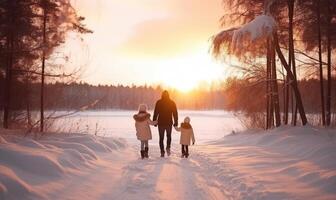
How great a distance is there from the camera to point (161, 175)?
8211 mm

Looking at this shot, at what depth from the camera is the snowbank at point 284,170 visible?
643 cm

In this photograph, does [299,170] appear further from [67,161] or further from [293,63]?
[293,63]

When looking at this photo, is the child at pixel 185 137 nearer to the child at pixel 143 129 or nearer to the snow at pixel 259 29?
the child at pixel 143 129

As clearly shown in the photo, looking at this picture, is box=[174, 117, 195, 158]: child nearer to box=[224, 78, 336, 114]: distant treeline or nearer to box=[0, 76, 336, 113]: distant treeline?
box=[0, 76, 336, 113]: distant treeline

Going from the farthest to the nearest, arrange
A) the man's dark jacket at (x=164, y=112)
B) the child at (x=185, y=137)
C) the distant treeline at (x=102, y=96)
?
the man's dark jacket at (x=164, y=112)
the child at (x=185, y=137)
the distant treeline at (x=102, y=96)

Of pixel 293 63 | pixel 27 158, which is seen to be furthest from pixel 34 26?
pixel 293 63

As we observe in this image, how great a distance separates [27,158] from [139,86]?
192416 mm

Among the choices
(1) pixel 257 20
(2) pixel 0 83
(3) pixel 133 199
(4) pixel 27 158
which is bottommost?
(3) pixel 133 199

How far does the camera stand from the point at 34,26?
54.5ft

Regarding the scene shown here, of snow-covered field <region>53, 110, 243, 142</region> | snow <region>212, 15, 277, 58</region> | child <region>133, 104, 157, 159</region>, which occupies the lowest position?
snow-covered field <region>53, 110, 243, 142</region>

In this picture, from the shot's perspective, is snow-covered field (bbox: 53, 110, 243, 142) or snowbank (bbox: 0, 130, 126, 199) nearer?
snowbank (bbox: 0, 130, 126, 199)

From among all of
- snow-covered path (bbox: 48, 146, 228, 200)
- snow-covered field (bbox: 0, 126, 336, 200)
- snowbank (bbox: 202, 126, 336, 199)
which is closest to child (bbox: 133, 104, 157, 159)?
snow-covered field (bbox: 0, 126, 336, 200)

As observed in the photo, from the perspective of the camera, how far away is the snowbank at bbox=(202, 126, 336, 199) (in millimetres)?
6426

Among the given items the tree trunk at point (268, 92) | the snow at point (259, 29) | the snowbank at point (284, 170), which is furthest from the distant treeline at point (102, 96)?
the snow at point (259, 29)
